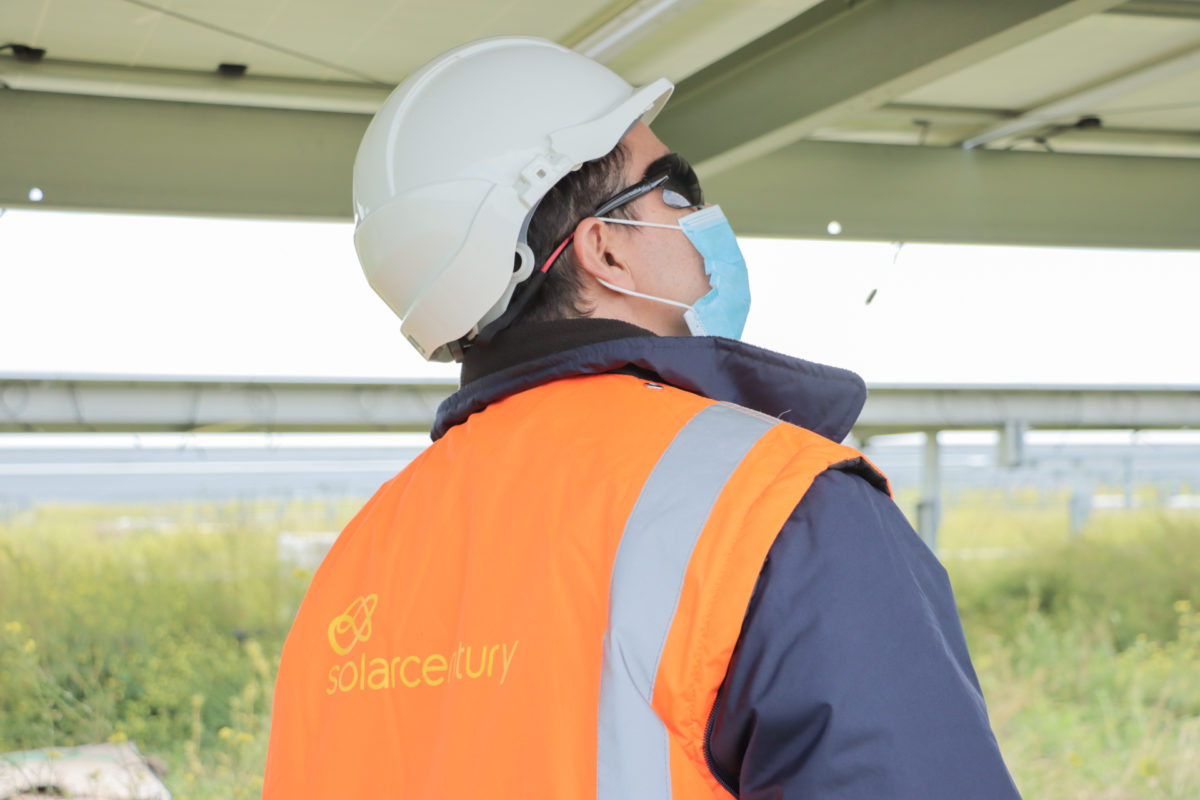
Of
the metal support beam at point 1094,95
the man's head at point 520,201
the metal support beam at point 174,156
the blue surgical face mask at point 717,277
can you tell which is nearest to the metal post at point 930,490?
the metal support beam at point 1094,95

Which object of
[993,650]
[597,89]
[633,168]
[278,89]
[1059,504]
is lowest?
[993,650]

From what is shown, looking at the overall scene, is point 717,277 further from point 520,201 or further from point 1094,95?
point 1094,95

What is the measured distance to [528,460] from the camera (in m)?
1.04

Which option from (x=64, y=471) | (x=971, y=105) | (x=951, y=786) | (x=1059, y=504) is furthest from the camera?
(x=1059, y=504)

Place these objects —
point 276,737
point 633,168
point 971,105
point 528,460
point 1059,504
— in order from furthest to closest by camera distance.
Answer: point 1059,504 < point 971,105 < point 633,168 < point 276,737 < point 528,460

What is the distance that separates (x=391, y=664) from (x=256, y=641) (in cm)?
567

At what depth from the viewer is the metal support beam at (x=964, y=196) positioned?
3.74 meters

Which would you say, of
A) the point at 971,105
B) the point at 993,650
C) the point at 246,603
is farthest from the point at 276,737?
the point at 993,650

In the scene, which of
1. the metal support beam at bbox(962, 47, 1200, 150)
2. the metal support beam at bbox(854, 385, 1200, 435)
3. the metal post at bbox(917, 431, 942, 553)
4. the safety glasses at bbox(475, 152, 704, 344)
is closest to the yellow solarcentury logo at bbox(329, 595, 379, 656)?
the safety glasses at bbox(475, 152, 704, 344)

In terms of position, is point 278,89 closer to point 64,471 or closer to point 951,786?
point 951,786

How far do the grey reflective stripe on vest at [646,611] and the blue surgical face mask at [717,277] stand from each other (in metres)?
0.52

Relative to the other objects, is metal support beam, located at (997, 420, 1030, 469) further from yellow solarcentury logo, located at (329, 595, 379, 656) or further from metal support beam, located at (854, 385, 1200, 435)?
yellow solarcentury logo, located at (329, 595, 379, 656)

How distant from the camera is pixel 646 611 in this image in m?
0.84

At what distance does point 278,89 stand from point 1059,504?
324 inches
